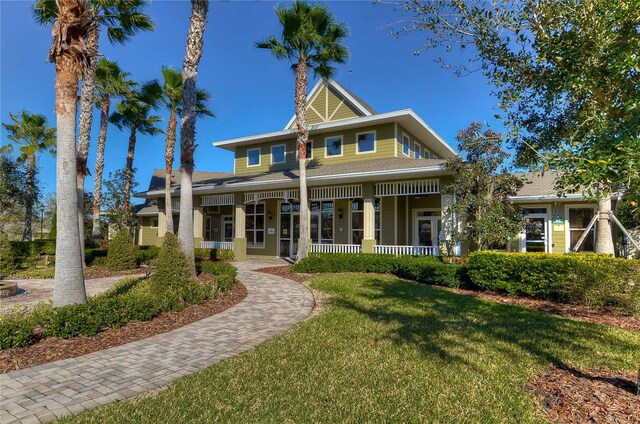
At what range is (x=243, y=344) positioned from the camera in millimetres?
5410

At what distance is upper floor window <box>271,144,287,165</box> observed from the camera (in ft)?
66.9

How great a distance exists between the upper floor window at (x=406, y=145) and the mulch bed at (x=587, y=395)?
14.6m

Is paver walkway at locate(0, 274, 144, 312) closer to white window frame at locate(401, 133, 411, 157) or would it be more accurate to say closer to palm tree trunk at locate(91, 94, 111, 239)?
palm tree trunk at locate(91, 94, 111, 239)

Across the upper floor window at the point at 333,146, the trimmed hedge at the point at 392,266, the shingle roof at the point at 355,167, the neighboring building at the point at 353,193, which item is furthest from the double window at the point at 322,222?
the trimmed hedge at the point at 392,266

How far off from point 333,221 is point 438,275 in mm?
7800

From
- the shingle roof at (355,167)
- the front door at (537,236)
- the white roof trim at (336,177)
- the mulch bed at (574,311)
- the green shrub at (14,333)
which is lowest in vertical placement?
the mulch bed at (574,311)

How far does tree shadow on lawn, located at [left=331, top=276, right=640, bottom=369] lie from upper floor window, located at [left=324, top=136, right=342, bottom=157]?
36.1 feet

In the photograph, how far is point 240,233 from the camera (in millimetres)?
18391

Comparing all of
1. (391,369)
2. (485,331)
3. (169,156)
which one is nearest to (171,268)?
(391,369)

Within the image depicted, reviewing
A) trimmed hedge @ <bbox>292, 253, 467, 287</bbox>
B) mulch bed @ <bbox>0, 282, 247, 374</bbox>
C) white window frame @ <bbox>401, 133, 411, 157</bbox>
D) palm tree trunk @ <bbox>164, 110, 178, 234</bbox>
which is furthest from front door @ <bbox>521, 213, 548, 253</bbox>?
palm tree trunk @ <bbox>164, 110, 178, 234</bbox>

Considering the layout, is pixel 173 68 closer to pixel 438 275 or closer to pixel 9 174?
pixel 9 174

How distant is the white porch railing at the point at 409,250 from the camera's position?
14315mm

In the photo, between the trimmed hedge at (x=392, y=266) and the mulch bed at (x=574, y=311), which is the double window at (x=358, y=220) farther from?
the mulch bed at (x=574, y=311)

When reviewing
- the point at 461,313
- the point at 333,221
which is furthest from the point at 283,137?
the point at 461,313
